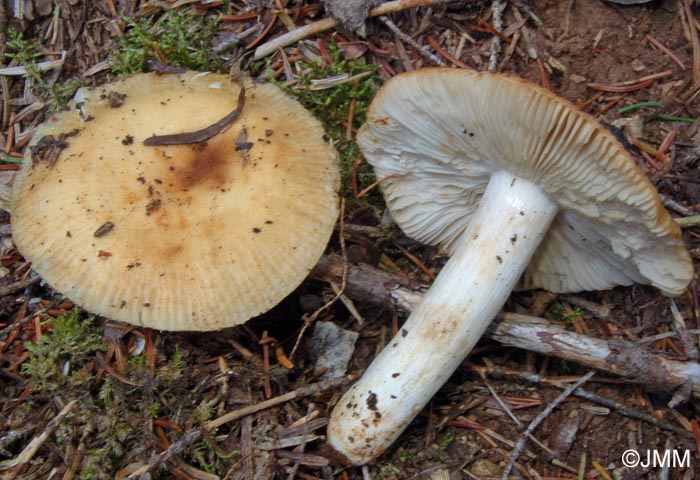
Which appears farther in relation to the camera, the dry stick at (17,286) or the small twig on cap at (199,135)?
the dry stick at (17,286)

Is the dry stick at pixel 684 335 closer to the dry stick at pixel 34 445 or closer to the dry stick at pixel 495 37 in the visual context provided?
the dry stick at pixel 495 37

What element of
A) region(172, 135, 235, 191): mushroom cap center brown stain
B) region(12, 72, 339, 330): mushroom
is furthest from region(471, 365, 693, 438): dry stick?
region(172, 135, 235, 191): mushroom cap center brown stain

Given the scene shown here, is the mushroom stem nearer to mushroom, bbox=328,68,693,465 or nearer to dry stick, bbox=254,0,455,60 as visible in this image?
mushroom, bbox=328,68,693,465

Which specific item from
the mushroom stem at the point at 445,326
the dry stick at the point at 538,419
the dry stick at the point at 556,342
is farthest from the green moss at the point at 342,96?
the dry stick at the point at 538,419

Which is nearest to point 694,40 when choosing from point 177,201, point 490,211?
point 490,211

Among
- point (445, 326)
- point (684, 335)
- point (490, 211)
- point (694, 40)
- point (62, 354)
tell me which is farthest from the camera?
point (694, 40)

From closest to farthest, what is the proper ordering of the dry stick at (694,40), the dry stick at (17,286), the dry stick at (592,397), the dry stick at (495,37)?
the dry stick at (592,397)
the dry stick at (17,286)
the dry stick at (694,40)
the dry stick at (495,37)

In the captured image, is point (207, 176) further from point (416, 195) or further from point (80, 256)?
point (416, 195)

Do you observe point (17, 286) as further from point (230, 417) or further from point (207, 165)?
point (230, 417)
